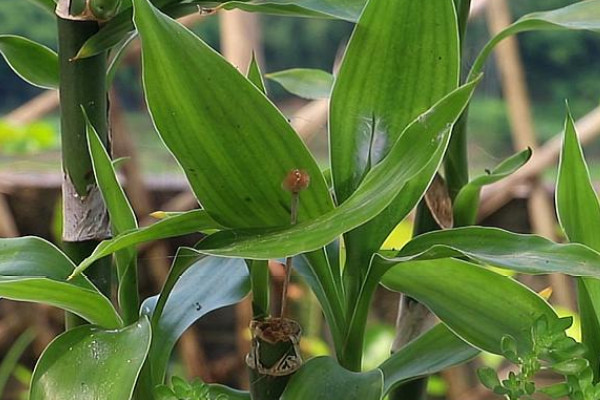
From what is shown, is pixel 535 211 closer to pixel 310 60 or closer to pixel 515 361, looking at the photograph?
pixel 310 60

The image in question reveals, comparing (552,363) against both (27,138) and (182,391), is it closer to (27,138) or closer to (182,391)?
(182,391)

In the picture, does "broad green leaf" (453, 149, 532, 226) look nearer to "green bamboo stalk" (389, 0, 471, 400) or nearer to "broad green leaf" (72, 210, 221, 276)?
"green bamboo stalk" (389, 0, 471, 400)

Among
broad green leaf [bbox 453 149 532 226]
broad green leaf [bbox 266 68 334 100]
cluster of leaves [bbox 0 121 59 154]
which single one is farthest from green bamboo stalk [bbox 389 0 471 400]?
cluster of leaves [bbox 0 121 59 154]

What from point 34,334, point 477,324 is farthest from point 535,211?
point 477,324

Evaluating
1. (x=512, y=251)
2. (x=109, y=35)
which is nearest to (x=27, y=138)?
(x=109, y=35)

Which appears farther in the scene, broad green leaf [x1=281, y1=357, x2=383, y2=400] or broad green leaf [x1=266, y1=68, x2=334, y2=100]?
broad green leaf [x1=266, y1=68, x2=334, y2=100]

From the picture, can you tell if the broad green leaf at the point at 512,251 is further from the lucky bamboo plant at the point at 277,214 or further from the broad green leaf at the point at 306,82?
the broad green leaf at the point at 306,82

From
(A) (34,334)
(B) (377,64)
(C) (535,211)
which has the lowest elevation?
(A) (34,334)
